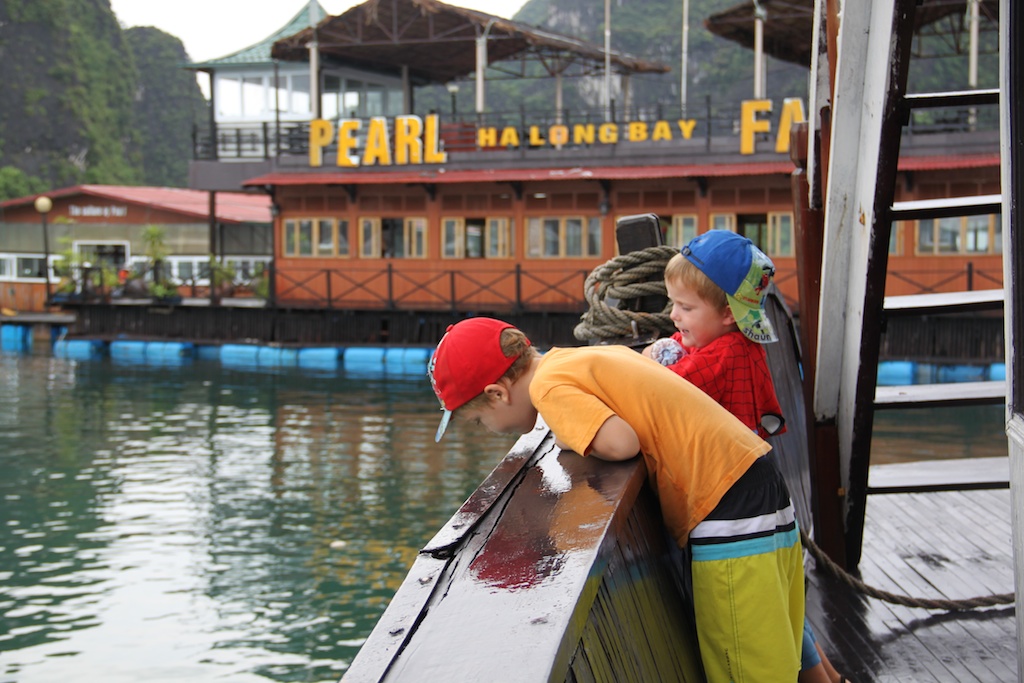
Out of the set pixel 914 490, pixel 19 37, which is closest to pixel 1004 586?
pixel 914 490

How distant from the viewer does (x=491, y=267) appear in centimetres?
2247

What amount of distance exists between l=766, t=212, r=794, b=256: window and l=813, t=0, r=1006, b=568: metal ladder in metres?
17.7

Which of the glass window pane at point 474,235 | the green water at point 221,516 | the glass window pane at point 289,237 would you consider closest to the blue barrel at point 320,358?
the glass window pane at point 289,237

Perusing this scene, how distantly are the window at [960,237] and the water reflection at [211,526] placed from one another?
10.2 metres

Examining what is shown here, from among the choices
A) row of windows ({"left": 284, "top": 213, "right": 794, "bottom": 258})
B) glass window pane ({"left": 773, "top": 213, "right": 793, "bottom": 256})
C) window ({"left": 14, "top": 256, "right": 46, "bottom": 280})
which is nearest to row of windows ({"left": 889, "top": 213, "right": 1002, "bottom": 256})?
glass window pane ({"left": 773, "top": 213, "right": 793, "bottom": 256})

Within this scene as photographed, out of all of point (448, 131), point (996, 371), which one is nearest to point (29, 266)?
point (448, 131)

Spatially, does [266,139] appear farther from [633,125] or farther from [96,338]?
[633,125]

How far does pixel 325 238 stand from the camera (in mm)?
23953

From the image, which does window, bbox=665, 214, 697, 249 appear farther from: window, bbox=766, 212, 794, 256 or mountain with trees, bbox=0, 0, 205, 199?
mountain with trees, bbox=0, 0, 205, 199

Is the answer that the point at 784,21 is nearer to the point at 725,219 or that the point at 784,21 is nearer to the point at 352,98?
the point at 725,219

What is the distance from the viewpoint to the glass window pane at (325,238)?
2388 centimetres

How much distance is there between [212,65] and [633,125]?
13630 mm

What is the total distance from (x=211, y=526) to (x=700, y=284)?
716 cm

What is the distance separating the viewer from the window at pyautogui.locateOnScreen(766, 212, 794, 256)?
69.1 ft
